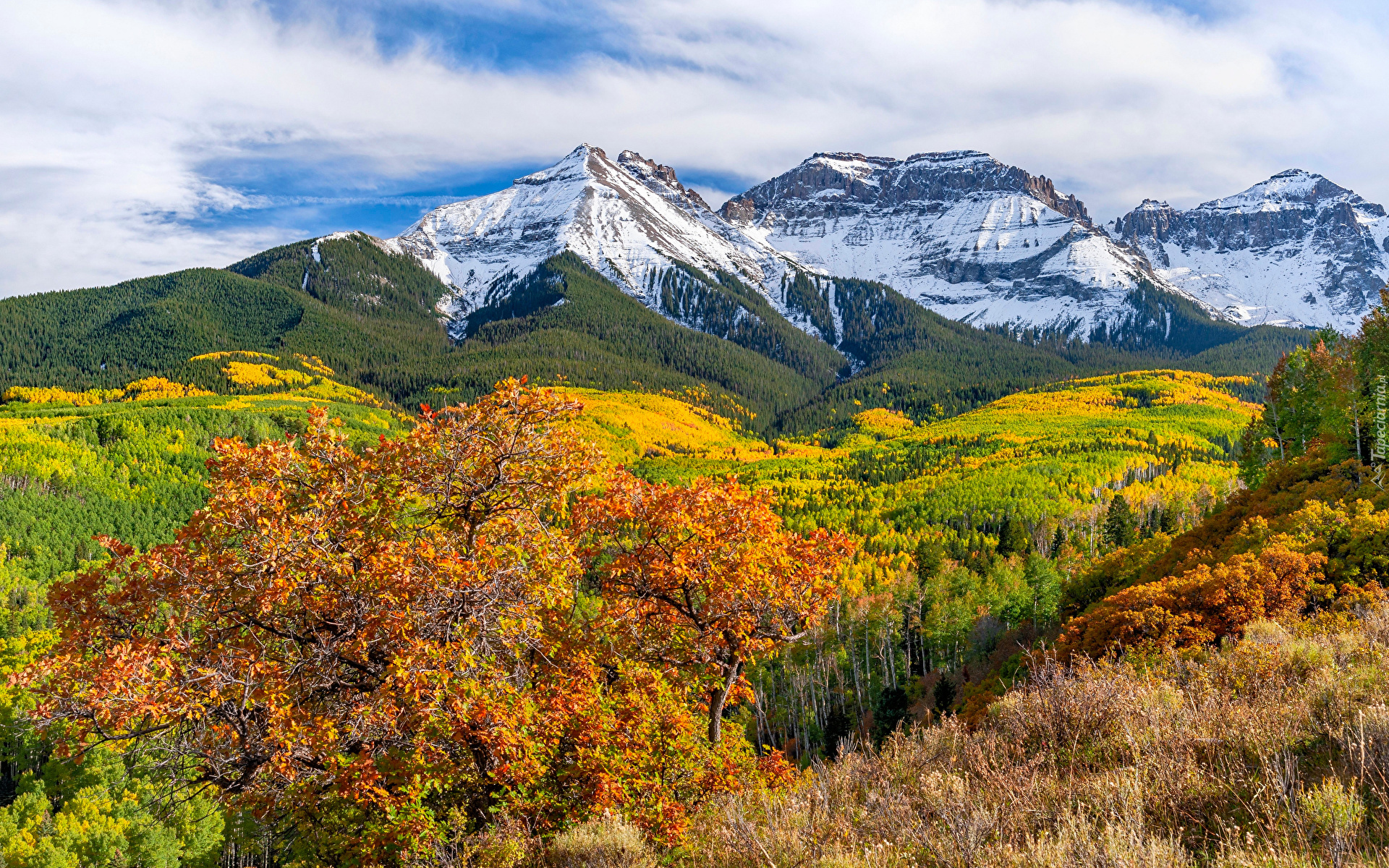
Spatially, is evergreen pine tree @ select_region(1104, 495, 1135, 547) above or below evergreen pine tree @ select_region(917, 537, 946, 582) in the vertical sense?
above

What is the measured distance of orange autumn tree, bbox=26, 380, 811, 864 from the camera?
9.75m

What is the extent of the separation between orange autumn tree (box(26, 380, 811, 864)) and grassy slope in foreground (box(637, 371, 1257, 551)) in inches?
4210

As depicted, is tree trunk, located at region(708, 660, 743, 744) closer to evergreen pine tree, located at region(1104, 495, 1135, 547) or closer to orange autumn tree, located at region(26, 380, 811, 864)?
orange autumn tree, located at region(26, 380, 811, 864)

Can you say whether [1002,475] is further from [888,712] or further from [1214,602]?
[1214,602]

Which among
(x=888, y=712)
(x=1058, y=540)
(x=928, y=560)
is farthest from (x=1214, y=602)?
(x=1058, y=540)

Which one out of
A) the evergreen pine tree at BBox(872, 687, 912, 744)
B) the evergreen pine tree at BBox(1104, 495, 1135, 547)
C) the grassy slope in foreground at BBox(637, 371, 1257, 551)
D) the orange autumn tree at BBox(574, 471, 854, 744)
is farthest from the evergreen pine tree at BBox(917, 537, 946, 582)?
the orange autumn tree at BBox(574, 471, 854, 744)

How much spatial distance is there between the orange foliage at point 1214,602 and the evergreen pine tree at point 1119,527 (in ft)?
195

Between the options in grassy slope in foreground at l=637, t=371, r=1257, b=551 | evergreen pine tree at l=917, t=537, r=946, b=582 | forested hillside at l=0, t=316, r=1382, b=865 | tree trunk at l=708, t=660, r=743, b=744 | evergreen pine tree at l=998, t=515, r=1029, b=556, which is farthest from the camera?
grassy slope in foreground at l=637, t=371, r=1257, b=551

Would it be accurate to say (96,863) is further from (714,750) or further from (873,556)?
(873,556)

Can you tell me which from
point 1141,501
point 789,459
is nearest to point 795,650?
point 1141,501

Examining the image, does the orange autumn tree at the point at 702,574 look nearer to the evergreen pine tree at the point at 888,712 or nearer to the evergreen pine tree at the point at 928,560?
the evergreen pine tree at the point at 888,712

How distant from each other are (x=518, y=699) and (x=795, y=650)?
78766 mm

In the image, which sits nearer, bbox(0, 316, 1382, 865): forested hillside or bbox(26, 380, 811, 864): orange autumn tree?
bbox(26, 380, 811, 864): orange autumn tree

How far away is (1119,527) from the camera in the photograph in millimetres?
78750
